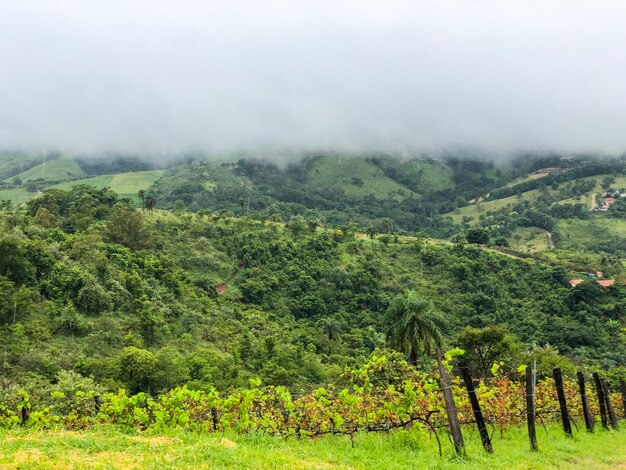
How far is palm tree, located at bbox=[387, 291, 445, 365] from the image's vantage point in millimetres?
33000

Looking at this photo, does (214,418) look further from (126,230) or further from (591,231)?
(591,231)

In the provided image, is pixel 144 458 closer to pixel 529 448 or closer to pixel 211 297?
pixel 529 448

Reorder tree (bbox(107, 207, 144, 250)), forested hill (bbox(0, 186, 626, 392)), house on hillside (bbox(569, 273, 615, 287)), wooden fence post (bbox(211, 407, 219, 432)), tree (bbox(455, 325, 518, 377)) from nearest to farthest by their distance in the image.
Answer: wooden fence post (bbox(211, 407, 219, 432)) < forested hill (bbox(0, 186, 626, 392)) < tree (bbox(455, 325, 518, 377)) < tree (bbox(107, 207, 144, 250)) < house on hillside (bbox(569, 273, 615, 287))

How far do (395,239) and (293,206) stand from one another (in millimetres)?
88073

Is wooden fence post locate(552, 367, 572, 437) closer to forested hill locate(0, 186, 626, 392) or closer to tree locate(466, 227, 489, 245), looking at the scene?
forested hill locate(0, 186, 626, 392)

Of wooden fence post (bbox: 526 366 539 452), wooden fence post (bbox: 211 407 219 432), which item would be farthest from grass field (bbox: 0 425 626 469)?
wooden fence post (bbox: 211 407 219 432)

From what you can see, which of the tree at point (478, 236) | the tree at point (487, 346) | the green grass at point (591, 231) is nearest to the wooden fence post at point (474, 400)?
the tree at point (487, 346)

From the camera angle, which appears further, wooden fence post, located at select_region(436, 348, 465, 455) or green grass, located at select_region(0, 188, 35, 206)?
green grass, located at select_region(0, 188, 35, 206)

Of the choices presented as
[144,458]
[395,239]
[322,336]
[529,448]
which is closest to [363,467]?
[144,458]

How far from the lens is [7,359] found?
33062 millimetres

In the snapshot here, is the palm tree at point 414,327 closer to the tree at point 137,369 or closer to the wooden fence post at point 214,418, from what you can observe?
the tree at point 137,369

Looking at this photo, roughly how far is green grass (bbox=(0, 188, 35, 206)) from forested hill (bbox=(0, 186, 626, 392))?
123 m

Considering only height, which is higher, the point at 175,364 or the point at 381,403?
the point at 381,403

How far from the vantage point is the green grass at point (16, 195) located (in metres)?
175
